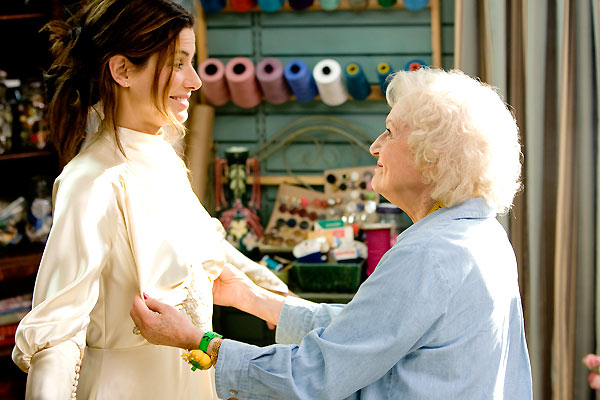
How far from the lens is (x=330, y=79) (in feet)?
10.5

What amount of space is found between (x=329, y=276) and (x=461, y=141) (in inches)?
63.9

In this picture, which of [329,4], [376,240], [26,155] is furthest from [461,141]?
[26,155]

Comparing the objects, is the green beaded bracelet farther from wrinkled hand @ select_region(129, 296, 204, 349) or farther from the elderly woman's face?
the elderly woman's face

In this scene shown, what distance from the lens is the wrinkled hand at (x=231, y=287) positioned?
199 centimetres

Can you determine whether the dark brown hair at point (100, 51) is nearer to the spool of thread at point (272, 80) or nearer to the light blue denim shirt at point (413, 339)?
the light blue denim shirt at point (413, 339)

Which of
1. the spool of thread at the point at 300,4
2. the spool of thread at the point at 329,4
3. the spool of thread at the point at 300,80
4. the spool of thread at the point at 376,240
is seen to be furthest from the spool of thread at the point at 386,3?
the spool of thread at the point at 376,240

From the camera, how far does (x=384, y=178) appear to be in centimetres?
162

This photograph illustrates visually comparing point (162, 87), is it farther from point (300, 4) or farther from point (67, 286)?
point (300, 4)

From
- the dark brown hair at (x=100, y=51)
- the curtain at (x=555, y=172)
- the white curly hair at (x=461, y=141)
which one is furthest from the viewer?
the curtain at (x=555, y=172)

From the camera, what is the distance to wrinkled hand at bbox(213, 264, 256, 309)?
1988 millimetres

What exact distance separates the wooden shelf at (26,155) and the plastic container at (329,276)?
3.89 feet

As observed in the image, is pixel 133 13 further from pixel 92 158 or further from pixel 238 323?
pixel 238 323

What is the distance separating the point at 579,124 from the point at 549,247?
0.49 meters

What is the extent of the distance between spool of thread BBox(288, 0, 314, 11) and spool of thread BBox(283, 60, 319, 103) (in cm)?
26
